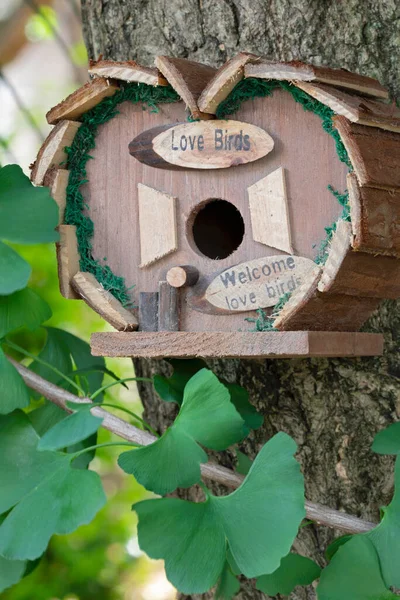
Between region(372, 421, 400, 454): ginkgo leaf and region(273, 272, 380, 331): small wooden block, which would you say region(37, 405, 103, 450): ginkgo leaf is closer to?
region(273, 272, 380, 331): small wooden block

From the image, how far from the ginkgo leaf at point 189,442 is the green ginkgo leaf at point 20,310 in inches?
13.3

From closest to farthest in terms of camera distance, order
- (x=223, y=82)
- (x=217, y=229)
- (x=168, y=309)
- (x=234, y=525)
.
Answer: (x=234, y=525) → (x=223, y=82) → (x=168, y=309) → (x=217, y=229)

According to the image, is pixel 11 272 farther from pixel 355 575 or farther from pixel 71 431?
pixel 355 575

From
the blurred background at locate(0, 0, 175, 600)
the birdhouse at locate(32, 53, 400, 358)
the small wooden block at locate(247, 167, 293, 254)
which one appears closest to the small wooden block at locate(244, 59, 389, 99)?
the birdhouse at locate(32, 53, 400, 358)

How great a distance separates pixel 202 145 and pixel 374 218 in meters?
0.30

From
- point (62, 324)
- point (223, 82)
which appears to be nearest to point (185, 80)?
point (223, 82)

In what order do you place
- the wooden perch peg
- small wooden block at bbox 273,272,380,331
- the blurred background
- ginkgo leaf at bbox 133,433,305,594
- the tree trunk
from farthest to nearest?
the blurred background
the tree trunk
the wooden perch peg
small wooden block at bbox 273,272,380,331
ginkgo leaf at bbox 133,433,305,594

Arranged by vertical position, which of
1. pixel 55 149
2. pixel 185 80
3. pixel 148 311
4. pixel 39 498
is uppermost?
pixel 185 80

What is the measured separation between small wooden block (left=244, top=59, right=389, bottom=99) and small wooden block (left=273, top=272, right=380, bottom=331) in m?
0.26

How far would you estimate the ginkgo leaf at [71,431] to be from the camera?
3.37ft

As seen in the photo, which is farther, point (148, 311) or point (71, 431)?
point (148, 311)

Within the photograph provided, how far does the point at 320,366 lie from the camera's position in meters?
1.33

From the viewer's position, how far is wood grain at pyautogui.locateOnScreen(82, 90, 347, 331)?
1120 millimetres

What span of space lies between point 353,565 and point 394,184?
500 millimetres
